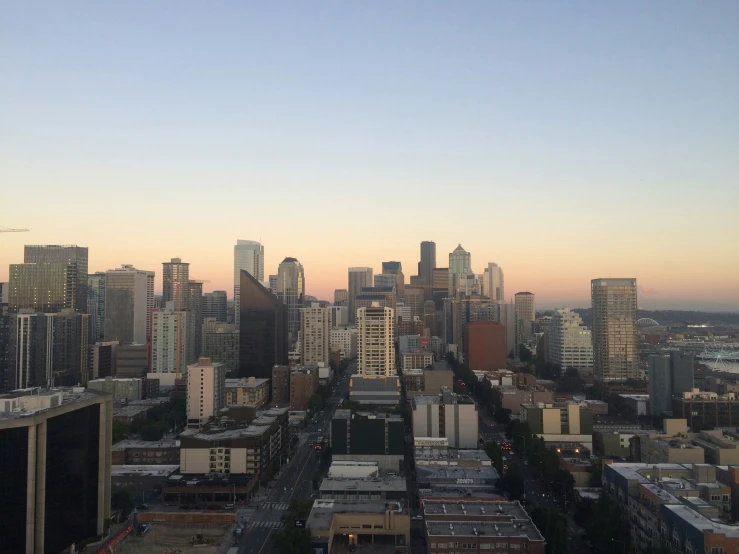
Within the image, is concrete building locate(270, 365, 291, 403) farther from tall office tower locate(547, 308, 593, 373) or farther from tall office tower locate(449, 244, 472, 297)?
tall office tower locate(449, 244, 472, 297)

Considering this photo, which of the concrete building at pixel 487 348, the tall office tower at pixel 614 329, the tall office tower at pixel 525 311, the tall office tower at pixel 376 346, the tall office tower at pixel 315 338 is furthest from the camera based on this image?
the tall office tower at pixel 525 311

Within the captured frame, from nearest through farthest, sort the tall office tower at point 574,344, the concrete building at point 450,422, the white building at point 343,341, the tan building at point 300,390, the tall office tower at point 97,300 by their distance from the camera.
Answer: the concrete building at point 450,422
the tan building at point 300,390
the tall office tower at point 574,344
the white building at point 343,341
the tall office tower at point 97,300

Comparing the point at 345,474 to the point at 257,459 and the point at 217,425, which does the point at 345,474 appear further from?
the point at 217,425

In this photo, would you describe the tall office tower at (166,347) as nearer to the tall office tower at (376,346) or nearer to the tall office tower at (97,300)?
the tall office tower at (376,346)

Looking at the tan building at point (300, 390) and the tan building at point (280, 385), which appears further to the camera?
the tan building at point (280, 385)

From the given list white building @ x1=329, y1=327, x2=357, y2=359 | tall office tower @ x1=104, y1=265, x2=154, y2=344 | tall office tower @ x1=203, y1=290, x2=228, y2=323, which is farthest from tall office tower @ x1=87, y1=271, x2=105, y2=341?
white building @ x1=329, y1=327, x2=357, y2=359

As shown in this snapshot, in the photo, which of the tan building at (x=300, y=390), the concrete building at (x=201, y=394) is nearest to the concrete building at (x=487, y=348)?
the tan building at (x=300, y=390)
